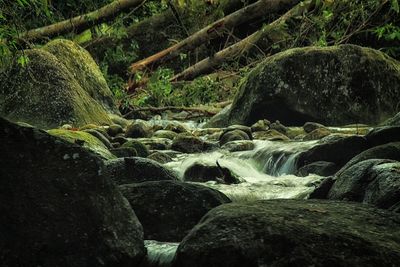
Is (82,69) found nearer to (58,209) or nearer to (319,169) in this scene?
(319,169)

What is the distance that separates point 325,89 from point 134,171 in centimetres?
519

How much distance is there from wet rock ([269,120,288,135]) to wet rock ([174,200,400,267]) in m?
5.51

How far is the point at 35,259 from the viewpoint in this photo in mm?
2701

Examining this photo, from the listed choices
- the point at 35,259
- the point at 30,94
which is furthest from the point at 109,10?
the point at 35,259

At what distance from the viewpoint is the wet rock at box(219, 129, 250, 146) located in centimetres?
795

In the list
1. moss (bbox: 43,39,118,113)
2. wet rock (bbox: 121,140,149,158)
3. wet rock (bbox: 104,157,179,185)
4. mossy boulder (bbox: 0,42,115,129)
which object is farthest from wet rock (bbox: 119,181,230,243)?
moss (bbox: 43,39,118,113)

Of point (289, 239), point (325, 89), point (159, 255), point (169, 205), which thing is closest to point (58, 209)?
point (159, 255)

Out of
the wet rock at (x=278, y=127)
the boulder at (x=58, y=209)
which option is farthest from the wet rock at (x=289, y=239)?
the wet rock at (x=278, y=127)

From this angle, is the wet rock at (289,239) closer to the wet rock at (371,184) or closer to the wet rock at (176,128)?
the wet rock at (371,184)

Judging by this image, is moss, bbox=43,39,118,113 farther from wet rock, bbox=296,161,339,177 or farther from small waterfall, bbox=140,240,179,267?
small waterfall, bbox=140,240,179,267

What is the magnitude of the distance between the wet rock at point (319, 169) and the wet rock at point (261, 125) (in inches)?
105

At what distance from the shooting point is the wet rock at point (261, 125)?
28.4 feet

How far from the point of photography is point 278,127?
28.2ft

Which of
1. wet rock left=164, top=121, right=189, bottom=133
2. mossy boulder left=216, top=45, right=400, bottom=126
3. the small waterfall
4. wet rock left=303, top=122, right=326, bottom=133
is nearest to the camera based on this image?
the small waterfall
